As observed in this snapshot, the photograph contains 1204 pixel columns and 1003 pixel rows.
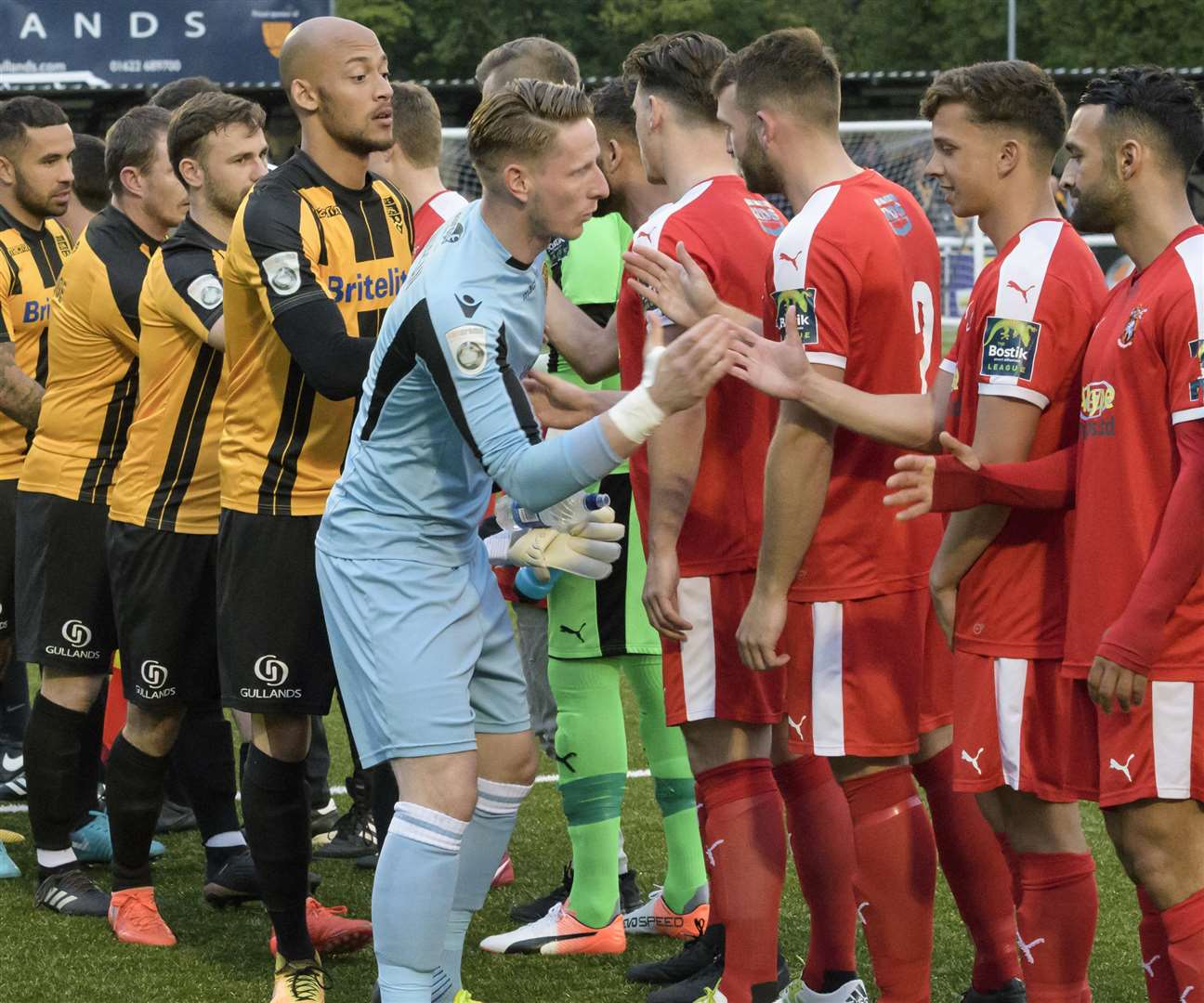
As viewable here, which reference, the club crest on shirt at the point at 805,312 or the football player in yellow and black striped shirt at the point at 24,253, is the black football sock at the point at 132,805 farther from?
the club crest on shirt at the point at 805,312

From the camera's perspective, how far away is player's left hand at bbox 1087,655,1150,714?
10.2 feet

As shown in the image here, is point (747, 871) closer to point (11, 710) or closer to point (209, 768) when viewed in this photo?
point (209, 768)

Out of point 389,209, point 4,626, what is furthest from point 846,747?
point 4,626

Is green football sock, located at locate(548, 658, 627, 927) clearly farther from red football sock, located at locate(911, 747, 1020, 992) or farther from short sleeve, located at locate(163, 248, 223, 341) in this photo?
short sleeve, located at locate(163, 248, 223, 341)

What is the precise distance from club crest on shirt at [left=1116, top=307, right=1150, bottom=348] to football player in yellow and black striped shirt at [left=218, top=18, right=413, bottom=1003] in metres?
1.93

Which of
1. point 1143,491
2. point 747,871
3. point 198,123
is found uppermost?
point 198,123

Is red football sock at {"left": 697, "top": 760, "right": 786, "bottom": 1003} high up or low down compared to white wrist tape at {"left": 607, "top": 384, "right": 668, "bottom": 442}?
down

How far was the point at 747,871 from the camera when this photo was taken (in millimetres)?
3979

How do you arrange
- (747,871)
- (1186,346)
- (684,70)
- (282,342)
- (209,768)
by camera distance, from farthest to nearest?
1. (209,768)
2. (282,342)
3. (684,70)
4. (747,871)
5. (1186,346)

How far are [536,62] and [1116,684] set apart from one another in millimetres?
3026

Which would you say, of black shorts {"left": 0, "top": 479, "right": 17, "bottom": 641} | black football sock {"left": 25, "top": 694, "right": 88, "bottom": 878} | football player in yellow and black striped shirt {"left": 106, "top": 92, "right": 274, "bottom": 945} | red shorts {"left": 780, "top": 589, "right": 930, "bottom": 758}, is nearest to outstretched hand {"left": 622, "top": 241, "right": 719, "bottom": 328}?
red shorts {"left": 780, "top": 589, "right": 930, "bottom": 758}

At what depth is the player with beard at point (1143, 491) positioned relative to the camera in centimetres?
309

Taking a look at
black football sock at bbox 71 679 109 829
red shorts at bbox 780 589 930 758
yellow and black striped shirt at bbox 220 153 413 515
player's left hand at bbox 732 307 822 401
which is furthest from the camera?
black football sock at bbox 71 679 109 829

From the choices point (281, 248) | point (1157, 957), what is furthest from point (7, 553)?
point (1157, 957)
